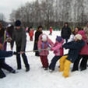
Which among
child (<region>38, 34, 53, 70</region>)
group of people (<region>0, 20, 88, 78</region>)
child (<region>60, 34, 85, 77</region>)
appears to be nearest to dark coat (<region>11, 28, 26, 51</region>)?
A: group of people (<region>0, 20, 88, 78</region>)

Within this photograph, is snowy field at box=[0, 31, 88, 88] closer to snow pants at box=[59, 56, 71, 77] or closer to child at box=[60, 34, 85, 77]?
snow pants at box=[59, 56, 71, 77]

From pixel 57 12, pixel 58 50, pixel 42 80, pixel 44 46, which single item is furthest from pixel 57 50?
pixel 57 12

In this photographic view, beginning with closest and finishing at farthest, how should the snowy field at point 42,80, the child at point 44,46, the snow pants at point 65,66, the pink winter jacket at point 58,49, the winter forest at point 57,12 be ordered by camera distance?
the snowy field at point 42,80 → the snow pants at point 65,66 → the pink winter jacket at point 58,49 → the child at point 44,46 → the winter forest at point 57,12

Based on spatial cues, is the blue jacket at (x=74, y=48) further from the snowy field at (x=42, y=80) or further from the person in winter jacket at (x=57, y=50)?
the snowy field at (x=42, y=80)

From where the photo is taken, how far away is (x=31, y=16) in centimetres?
7225

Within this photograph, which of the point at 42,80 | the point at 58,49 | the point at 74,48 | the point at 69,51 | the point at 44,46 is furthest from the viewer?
the point at 44,46

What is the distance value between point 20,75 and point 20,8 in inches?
2920

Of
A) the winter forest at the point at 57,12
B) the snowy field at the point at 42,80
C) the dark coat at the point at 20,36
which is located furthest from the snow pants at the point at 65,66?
the winter forest at the point at 57,12

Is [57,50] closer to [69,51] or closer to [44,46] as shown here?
[69,51]

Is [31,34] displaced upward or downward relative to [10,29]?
downward

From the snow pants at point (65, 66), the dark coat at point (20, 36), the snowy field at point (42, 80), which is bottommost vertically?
the snowy field at point (42, 80)

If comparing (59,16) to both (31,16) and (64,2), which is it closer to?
(64,2)

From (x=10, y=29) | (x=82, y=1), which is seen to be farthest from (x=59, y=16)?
(x=10, y=29)

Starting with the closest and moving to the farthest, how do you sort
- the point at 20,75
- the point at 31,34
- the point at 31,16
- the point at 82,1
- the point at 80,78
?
the point at 80,78 < the point at 20,75 < the point at 31,34 < the point at 82,1 < the point at 31,16
